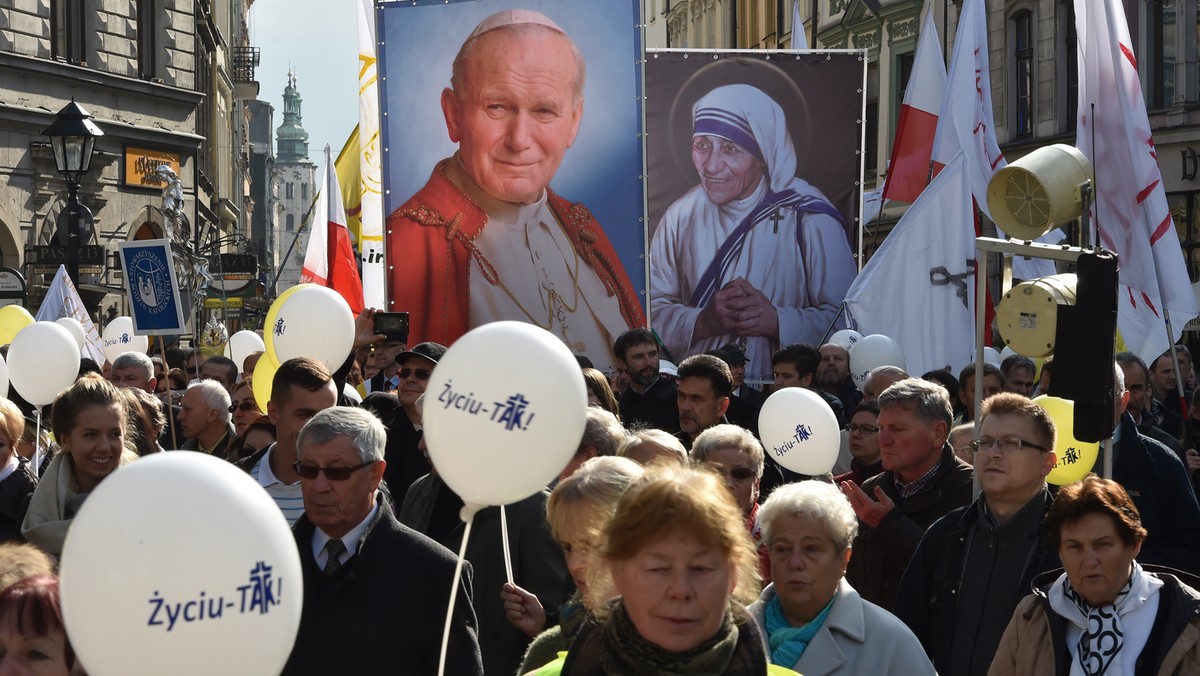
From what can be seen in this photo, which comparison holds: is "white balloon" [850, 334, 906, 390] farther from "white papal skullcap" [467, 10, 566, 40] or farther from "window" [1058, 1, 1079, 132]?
"window" [1058, 1, 1079, 132]

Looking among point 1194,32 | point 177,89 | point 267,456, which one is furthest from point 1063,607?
point 177,89

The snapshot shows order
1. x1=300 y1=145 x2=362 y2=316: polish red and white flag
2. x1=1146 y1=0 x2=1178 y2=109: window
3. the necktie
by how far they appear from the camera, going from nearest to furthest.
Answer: the necktie
x1=300 y1=145 x2=362 y2=316: polish red and white flag
x1=1146 y1=0 x2=1178 y2=109: window

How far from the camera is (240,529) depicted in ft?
10.3

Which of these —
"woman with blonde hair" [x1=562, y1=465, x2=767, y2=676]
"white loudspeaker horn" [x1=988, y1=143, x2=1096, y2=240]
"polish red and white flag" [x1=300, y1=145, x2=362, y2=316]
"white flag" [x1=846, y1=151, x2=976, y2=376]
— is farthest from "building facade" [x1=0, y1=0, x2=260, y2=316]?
"woman with blonde hair" [x1=562, y1=465, x2=767, y2=676]

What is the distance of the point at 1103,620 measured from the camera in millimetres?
4668

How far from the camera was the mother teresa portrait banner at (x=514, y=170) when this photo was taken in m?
11.0

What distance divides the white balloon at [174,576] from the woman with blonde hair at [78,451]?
9.09 ft

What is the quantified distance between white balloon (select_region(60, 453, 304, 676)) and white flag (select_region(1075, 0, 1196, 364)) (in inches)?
280

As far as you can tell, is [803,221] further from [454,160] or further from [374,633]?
[374,633]

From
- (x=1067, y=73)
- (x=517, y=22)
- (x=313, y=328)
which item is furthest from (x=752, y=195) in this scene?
(x=1067, y=73)

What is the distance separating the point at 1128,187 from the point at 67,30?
959 inches

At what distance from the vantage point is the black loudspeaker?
5766mm

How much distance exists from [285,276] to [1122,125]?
142566mm

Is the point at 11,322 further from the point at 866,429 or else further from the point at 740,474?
the point at 740,474
